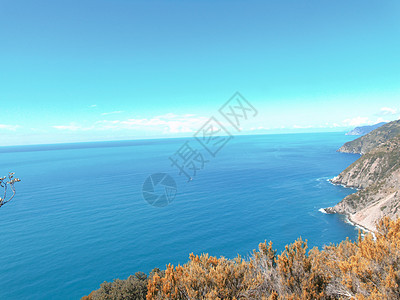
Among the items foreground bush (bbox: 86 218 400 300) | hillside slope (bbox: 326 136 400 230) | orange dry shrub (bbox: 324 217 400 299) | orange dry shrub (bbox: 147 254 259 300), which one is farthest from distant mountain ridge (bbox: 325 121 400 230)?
orange dry shrub (bbox: 147 254 259 300)

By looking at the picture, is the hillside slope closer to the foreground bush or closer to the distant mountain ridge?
the distant mountain ridge

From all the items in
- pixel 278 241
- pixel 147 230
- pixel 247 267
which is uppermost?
pixel 247 267

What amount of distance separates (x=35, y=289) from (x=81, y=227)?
25.6 meters

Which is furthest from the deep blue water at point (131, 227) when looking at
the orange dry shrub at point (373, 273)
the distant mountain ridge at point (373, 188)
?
the orange dry shrub at point (373, 273)

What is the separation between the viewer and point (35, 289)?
149 ft

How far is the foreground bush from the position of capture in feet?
43.8

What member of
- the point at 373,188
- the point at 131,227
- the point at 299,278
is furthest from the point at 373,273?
the point at 373,188

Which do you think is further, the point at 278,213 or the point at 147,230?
the point at 278,213

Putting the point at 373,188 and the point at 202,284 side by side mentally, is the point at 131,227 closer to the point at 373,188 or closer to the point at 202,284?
the point at 202,284

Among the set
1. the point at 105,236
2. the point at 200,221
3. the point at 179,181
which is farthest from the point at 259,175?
the point at 105,236

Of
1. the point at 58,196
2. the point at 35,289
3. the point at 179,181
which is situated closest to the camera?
the point at 35,289

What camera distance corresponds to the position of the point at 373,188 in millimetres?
87438

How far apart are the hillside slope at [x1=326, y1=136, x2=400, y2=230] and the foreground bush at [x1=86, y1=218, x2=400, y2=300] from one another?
166 feet

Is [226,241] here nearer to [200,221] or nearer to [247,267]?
[200,221]
